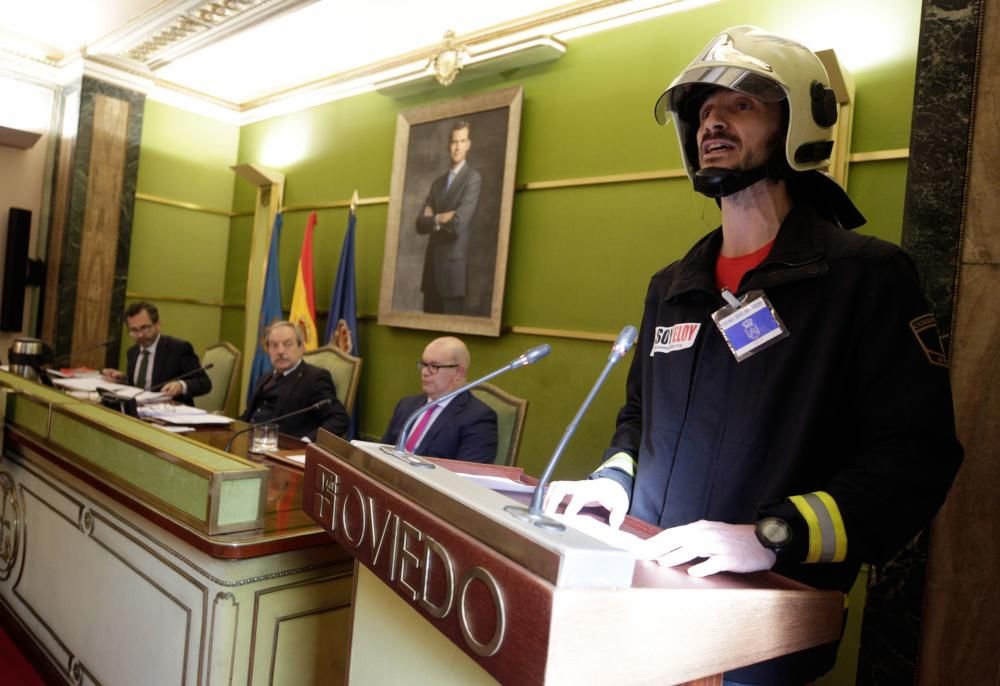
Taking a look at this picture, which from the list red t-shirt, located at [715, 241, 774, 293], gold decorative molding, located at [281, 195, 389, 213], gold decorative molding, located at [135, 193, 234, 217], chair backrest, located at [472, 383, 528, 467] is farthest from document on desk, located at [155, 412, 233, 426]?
gold decorative molding, located at [135, 193, 234, 217]

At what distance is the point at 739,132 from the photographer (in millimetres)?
1292

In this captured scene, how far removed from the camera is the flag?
5.27 metres

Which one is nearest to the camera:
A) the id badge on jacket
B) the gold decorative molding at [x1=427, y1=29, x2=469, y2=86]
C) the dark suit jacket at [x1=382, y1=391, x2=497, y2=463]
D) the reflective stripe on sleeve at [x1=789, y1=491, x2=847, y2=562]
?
the reflective stripe on sleeve at [x1=789, y1=491, x2=847, y2=562]

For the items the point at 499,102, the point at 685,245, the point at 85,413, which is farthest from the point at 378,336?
the point at 85,413

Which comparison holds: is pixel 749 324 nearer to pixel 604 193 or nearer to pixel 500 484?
pixel 500 484

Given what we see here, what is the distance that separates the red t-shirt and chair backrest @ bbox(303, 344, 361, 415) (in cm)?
295

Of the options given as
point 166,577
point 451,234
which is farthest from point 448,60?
point 166,577

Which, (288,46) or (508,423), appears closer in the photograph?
(508,423)

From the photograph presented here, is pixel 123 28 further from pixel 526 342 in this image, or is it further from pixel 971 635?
pixel 971 635

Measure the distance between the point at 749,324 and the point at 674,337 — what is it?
0.16m

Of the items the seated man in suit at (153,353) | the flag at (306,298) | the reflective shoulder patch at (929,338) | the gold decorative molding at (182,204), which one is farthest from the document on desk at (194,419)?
the gold decorative molding at (182,204)

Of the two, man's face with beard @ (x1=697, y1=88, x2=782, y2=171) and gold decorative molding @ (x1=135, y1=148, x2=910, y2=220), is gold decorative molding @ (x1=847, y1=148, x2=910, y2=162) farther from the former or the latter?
man's face with beard @ (x1=697, y1=88, x2=782, y2=171)

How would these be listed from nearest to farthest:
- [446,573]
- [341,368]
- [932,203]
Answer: [446,573] → [932,203] → [341,368]

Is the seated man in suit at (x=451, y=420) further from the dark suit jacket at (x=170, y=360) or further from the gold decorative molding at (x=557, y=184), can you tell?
the dark suit jacket at (x=170, y=360)
